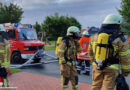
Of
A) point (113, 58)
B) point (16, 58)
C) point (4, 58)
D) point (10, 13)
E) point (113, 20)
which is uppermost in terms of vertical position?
point (10, 13)

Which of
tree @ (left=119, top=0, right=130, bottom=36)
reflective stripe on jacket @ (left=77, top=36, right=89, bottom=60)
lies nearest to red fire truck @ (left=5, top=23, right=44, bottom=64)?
reflective stripe on jacket @ (left=77, top=36, right=89, bottom=60)

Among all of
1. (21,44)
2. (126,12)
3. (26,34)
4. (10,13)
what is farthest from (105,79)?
(10,13)

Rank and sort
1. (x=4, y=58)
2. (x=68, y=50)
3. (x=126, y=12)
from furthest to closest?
(x=126, y=12) < (x=68, y=50) < (x=4, y=58)

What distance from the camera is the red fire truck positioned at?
10.6 metres

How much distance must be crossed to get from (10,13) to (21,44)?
2159 cm

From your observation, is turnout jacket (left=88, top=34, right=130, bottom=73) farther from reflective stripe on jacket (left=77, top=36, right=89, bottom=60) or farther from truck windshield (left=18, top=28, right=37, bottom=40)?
truck windshield (left=18, top=28, right=37, bottom=40)

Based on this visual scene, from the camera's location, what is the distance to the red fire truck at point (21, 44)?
10.6 m

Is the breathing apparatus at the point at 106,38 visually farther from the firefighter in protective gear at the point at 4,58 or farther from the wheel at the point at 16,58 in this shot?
the wheel at the point at 16,58

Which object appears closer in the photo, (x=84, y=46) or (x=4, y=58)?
(x=4, y=58)

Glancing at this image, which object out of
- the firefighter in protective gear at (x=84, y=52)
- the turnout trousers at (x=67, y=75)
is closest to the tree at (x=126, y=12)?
the firefighter in protective gear at (x=84, y=52)

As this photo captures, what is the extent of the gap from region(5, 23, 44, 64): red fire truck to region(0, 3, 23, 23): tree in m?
18.8

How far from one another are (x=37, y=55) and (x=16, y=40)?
1592 mm

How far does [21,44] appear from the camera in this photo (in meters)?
10.6

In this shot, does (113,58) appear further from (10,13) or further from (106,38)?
(10,13)
